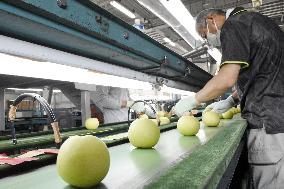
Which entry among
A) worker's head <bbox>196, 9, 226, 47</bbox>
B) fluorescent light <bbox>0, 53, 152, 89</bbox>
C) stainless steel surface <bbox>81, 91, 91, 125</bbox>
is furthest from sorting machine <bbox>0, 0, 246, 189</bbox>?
stainless steel surface <bbox>81, 91, 91, 125</bbox>

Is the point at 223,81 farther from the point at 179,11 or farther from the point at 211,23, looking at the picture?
A: the point at 179,11

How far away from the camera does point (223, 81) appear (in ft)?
6.63

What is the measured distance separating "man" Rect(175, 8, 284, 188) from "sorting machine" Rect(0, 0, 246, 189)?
25 cm

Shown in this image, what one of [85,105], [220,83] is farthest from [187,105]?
[85,105]

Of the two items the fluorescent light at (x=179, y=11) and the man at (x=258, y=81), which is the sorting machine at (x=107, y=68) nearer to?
the man at (x=258, y=81)

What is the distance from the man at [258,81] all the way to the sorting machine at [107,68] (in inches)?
9.7

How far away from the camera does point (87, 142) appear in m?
0.85

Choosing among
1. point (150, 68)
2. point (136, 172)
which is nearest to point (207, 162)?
point (136, 172)

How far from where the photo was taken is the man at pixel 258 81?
1997mm

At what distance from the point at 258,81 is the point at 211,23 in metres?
0.80

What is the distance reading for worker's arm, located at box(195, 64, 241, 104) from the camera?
197 cm

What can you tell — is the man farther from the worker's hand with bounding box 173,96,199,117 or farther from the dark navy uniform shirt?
the worker's hand with bounding box 173,96,199,117

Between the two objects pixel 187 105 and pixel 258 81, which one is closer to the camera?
pixel 258 81

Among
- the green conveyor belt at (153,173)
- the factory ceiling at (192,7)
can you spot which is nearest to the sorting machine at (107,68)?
the green conveyor belt at (153,173)
